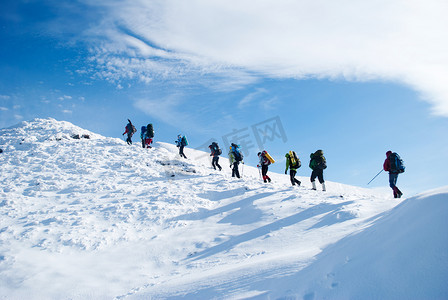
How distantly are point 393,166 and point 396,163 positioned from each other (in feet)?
0.50

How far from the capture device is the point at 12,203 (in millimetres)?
10281

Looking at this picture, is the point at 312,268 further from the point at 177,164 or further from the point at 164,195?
the point at 177,164

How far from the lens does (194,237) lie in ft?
27.6

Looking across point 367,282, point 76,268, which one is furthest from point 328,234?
point 76,268

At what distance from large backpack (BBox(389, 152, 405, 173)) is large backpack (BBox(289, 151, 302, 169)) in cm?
394

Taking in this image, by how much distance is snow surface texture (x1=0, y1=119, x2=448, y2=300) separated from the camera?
3408 millimetres

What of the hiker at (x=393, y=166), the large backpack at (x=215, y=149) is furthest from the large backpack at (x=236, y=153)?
the hiker at (x=393, y=166)

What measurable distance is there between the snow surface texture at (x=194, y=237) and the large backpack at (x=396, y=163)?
1195 mm

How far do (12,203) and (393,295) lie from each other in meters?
12.7

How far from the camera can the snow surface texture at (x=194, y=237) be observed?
11.2 feet

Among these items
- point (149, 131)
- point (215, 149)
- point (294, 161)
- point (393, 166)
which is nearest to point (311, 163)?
point (294, 161)

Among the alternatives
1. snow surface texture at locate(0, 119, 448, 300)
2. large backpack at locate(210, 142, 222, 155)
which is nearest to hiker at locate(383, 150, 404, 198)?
snow surface texture at locate(0, 119, 448, 300)

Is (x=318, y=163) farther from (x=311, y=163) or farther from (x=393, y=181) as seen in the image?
(x=393, y=181)

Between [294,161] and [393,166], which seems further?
[294,161]
